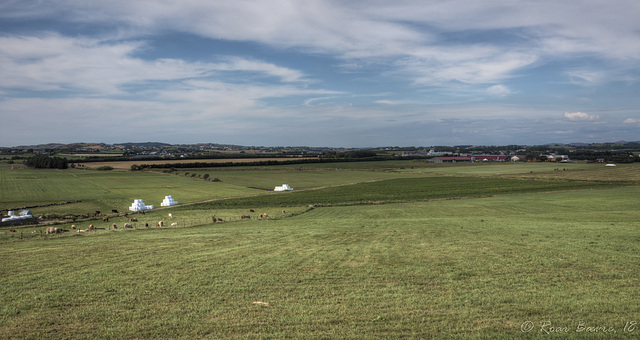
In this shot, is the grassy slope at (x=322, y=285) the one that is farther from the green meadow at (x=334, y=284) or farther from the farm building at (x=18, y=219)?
the farm building at (x=18, y=219)

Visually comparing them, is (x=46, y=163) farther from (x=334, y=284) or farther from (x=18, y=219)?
(x=334, y=284)

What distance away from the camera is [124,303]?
460 inches

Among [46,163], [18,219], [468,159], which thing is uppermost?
[468,159]

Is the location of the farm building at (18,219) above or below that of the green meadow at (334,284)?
below

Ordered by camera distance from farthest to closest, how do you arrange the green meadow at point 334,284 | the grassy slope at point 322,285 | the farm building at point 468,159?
the farm building at point 468,159 < the grassy slope at point 322,285 < the green meadow at point 334,284

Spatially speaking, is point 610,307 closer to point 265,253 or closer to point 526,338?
point 526,338

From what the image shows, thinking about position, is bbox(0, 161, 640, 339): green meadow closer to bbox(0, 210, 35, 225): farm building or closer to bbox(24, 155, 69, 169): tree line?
bbox(0, 210, 35, 225): farm building

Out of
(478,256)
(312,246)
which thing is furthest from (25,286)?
(478,256)

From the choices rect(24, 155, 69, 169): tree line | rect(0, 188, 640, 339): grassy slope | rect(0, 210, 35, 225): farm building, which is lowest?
rect(0, 210, 35, 225): farm building

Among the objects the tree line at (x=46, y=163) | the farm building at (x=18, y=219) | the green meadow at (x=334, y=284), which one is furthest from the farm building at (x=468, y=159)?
the farm building at (x=18, y=219)

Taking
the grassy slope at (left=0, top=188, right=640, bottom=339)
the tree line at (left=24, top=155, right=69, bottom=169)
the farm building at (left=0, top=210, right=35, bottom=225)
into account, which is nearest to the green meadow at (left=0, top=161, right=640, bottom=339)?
the grassy slope at (left=0, top=188, right=640, bottom=339)

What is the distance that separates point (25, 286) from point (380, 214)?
30.1 m

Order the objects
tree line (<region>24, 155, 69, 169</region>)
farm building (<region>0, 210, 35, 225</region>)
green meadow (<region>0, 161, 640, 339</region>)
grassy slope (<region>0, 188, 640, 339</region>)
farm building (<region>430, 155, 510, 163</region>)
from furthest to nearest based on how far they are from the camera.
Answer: farm building (<region>430, 155, 510, 163</region>)
tree line (<region>24, 155, 69, 169</region>)
farm building (<region>0, 210, 35, 225</region>)
grassy slope (<region>0, 188, 640, 339</region>)
green meadow (<region>0, 161, 640, 339</region>)

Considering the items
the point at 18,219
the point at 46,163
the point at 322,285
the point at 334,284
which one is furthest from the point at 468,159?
the point at 322,285
